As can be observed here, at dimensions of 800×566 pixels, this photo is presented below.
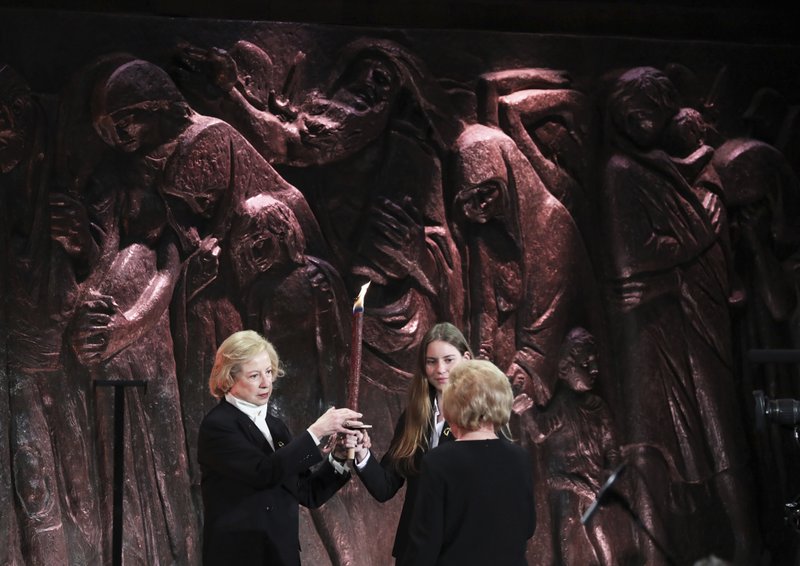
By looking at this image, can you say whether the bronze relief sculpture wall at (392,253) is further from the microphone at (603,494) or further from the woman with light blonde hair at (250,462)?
the woman with light blonde hair at (250,462)

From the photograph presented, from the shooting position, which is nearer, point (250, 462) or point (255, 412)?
point (250, 462)

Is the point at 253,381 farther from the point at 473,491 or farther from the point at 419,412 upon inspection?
the point at 473,491

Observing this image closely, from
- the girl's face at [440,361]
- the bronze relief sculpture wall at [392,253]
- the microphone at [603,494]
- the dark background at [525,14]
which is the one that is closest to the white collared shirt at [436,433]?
the girl's face at [440,361]

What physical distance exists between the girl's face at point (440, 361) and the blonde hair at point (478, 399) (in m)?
0.71

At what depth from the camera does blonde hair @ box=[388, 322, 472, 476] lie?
4074 mm

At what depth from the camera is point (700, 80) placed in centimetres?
652

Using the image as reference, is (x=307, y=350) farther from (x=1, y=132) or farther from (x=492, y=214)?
(x=1, y=132)

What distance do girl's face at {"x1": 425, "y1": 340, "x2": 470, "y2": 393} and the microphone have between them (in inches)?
90.6

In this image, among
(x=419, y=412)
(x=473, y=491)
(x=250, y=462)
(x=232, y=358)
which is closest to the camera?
(x=473, y=491)

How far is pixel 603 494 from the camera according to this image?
6152 mm

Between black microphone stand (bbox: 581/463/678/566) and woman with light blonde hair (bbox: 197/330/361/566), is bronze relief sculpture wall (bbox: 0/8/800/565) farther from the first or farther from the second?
woman with light blonde hair (bbox: 197/330/361/566)

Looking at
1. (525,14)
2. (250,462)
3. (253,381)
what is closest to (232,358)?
(253,381)

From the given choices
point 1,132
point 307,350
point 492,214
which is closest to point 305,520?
point 307,350

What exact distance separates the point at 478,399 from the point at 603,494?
3044 millimetres
